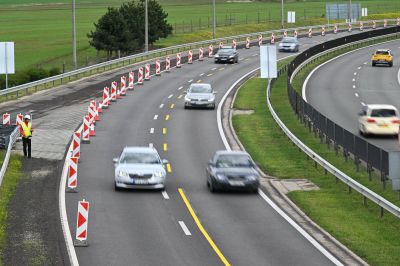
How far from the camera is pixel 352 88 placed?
70062 mm

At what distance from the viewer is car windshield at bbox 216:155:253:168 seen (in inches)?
1313

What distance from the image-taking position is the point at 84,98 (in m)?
61.1

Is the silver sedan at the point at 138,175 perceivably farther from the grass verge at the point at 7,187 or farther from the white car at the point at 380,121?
the white car at the point at 380,121

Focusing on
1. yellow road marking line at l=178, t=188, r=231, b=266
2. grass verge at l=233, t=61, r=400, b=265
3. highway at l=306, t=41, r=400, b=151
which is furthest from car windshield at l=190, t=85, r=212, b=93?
yellow road marking line at l=178, t=188, r=231, b=266

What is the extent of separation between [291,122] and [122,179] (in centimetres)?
2102

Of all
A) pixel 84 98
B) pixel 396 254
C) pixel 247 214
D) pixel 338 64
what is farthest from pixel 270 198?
pixel 338 64

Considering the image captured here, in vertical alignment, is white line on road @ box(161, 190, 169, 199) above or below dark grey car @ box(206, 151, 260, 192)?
below

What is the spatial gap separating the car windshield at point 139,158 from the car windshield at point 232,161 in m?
2.11

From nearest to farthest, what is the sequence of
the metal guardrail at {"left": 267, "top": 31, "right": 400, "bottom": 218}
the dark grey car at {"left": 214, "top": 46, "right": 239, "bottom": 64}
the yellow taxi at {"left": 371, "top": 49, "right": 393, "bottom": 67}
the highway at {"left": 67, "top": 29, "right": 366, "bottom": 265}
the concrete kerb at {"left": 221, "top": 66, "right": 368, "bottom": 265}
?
the highway at {"left": 67, "top": 29, "right": 366, "bottom": 265} → the concrete kerb at {"left": 221, "top": 66, "right": 368, "bottom": 265} → the metal guardrail at {"left": 267, "top": 31, "right": 400, "bottom": 218} → the yellow taxi at {"left": 371, "top": 49, "right": 393, "bottom": 67} → the dark grey car at {"left": 214, "top": 46, "right": 239, "bottom": 64}

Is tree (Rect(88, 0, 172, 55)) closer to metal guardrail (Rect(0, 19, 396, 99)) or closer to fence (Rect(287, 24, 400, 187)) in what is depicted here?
metal guardrail (Rect(0, 19, 396, 99))

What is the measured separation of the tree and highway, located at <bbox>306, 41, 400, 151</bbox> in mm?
21007

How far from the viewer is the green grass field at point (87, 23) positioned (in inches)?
4176

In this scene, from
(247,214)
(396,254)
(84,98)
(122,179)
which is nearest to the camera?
(396,254)

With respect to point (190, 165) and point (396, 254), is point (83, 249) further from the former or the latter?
point (190, 165)
